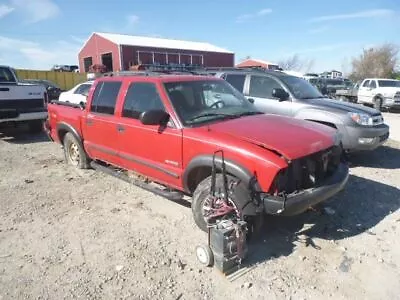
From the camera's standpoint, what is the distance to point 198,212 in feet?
13.0

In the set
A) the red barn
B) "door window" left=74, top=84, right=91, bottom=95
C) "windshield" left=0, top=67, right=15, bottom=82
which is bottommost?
"door window" left=74, top=84, right=91, bottom=95

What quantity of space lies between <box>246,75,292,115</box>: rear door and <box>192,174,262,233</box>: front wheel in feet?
13.4

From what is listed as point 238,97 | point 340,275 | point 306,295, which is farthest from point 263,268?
point 238,97

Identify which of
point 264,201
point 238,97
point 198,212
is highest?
point 238,97

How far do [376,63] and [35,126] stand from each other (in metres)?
48.2

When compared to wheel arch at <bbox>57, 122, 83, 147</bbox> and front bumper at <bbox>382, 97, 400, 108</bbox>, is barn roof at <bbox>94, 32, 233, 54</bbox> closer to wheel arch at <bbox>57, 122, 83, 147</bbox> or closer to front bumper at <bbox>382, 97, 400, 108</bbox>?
front bumper at <bbox>382, 97, 400, 108</bbox>

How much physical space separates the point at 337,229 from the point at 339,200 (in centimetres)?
93

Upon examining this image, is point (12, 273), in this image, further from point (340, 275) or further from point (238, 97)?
point (238, 97)

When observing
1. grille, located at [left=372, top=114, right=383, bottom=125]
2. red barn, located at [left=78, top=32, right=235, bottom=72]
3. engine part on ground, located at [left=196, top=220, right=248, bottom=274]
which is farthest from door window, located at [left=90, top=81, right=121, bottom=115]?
red barn, located at [left=78, top=32, right=235, bottom=72]

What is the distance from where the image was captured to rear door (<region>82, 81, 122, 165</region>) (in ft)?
17.1

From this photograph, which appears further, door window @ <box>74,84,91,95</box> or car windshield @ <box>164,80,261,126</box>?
door window @ <box>74,84,91,95</box>

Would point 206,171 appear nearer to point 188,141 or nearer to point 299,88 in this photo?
point 188,141

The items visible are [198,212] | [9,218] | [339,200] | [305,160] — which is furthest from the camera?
[339,200]

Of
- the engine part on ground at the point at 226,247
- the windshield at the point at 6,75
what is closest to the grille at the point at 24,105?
the windshield at the point at 6,75
